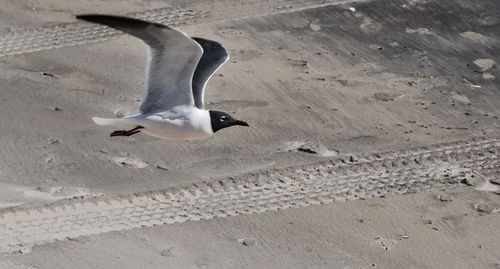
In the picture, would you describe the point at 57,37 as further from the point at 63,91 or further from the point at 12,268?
the point at 12,268

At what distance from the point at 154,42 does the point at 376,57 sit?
4562 millimetres

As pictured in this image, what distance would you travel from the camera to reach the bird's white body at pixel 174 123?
26.7 feet

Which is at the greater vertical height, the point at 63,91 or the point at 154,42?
the point at 154,42

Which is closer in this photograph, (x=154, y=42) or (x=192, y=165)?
(x=154, y=42)

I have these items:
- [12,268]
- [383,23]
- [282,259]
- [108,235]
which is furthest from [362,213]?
[383,23]

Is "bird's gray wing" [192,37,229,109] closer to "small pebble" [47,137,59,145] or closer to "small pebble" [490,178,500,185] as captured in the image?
"small pebble" [47,137,59,145]

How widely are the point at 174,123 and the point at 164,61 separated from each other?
0.43 metres

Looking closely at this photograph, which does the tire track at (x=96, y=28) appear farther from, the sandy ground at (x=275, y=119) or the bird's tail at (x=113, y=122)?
the bird's tail at (x=113, y=122)

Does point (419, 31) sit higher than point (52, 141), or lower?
lower

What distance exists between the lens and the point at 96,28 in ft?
39.2

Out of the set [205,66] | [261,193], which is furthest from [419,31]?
[205,66]

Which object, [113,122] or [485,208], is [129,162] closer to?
[113,122]

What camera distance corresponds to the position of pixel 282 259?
880 cm

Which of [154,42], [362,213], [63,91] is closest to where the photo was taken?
[154,42]
